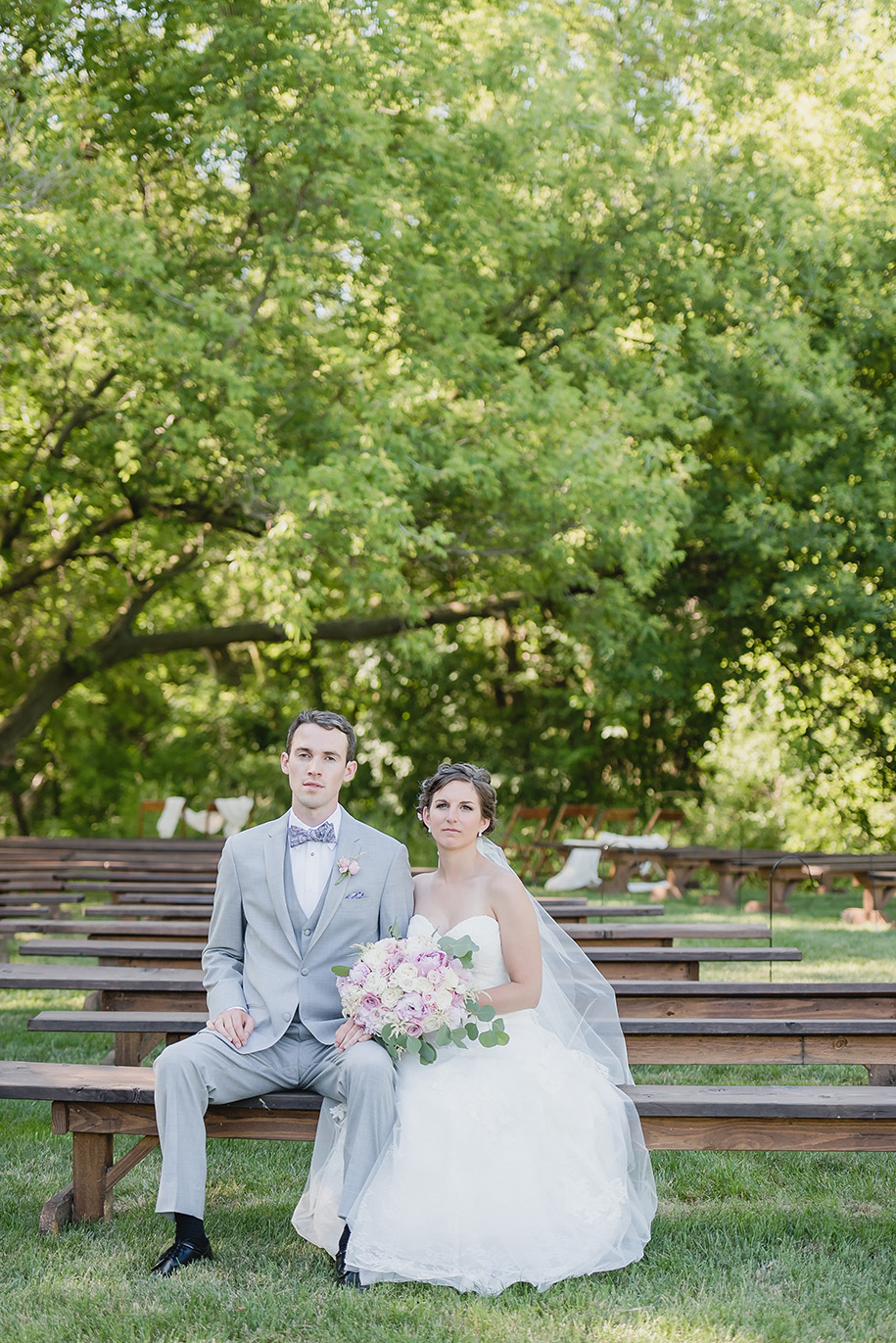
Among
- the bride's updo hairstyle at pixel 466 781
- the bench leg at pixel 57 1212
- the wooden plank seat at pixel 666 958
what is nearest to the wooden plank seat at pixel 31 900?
the wooden plank seat at pixel 666 958

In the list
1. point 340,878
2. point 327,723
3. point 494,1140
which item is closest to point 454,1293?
point 494,1140

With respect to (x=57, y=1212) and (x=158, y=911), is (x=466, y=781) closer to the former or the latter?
(x=57, y=1212)

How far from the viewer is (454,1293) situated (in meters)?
3.46

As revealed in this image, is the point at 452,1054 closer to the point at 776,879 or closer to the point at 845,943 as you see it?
the point at 845,943

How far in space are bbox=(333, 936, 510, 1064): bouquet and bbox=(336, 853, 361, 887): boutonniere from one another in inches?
11.8

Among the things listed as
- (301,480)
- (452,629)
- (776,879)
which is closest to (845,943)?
(776,879)

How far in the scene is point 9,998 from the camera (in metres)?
7.86

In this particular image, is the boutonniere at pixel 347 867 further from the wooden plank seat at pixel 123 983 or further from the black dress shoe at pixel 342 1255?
the wooden plank seat at pixel 123 983

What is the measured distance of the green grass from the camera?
10.6 feet

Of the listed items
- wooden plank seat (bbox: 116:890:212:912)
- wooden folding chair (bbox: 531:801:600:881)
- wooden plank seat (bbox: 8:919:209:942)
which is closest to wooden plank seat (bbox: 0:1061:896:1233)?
wooden plank seat (bbox: 8:919:209:942)

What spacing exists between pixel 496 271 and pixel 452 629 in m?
6.70

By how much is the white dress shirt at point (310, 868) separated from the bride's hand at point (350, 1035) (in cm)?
44

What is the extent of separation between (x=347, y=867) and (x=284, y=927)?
11.1 inches

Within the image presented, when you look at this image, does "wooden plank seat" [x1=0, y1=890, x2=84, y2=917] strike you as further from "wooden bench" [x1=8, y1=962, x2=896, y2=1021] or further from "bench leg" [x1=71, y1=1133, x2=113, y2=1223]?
"bench leg" [x1=71, y1=1133, x2=113, y2=1223]
